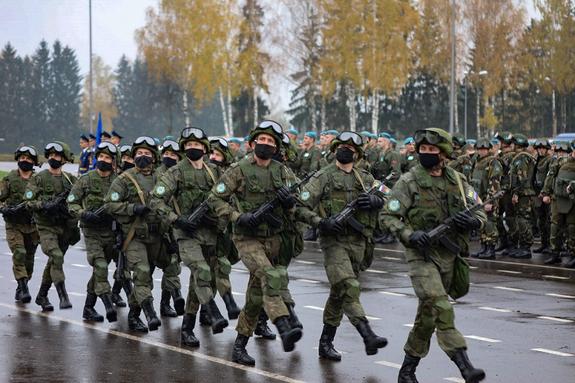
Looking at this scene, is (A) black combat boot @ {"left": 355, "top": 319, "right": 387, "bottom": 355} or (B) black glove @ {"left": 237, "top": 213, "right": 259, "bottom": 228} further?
(B) black glove @ {"left": 237, "top": 213, "right": 259, "bottom": 228}

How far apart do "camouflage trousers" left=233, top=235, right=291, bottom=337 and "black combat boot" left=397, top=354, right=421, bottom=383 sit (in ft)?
4.26

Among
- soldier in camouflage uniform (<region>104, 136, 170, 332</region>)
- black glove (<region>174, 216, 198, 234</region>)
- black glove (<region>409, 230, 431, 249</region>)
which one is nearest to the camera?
black glove (<region>409, 230, 431, 249</region>)

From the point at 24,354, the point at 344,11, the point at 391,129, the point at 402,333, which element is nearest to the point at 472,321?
the point at 402,333

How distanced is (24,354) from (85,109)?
100.0 meters

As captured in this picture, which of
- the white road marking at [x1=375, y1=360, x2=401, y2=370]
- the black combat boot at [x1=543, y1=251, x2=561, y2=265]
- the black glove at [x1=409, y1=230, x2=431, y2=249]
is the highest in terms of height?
the black glove at [x1=409, y1=230, x2=431, y2=249]

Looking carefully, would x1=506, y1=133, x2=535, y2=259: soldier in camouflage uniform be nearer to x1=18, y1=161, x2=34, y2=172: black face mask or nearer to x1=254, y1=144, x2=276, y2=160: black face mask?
x1=18, y1=161, x2=34, y2=172: black face mask

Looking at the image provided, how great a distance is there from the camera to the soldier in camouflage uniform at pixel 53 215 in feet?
42.9

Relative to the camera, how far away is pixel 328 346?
9922 mm

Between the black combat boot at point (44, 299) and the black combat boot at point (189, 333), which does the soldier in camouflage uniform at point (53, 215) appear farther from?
the black combat boot at point (189, 333)

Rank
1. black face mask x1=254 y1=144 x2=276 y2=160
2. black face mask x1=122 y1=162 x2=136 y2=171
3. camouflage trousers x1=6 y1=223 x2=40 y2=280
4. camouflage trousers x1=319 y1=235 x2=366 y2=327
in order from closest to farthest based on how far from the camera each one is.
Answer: camouflage trousers x1=319 y1=235 x2=366 y2=327 → black face mask x1=254 y1=144 x2=276 y2=160 → black face mask x1=122 y1=162 x2=136 y2=171 → camouflage trousers x1=6 y1=223 x2=40 y2=280

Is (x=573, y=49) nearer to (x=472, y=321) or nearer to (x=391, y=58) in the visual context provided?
(x=391, y=58)

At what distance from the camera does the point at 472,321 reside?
12211 mm

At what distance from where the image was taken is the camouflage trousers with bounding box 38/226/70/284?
13023 millimetres

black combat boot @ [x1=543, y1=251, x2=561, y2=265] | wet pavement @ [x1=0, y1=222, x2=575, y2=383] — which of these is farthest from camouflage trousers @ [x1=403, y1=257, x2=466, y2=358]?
black combat boot @ [x1=543, y1=251, x2=561, y2=265]
